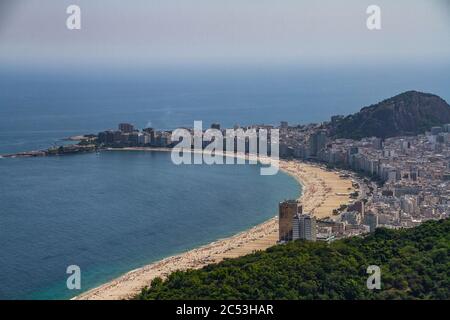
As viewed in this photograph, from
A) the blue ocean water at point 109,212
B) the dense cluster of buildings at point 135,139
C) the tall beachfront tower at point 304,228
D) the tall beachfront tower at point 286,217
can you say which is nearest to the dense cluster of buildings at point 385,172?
the tall beachfront tower at point 304,228

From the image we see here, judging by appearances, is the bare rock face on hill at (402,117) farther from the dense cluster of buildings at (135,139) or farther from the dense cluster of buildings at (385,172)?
the dense cluster of buildings at (135,139)

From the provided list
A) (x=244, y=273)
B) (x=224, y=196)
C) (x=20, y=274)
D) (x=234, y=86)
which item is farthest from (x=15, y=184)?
(x=234, y=86)

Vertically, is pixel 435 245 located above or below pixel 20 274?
above

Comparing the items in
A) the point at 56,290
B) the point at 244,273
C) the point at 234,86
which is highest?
the point at 234,86

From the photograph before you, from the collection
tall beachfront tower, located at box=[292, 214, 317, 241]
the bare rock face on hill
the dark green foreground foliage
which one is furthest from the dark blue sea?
the bare rock face on hill

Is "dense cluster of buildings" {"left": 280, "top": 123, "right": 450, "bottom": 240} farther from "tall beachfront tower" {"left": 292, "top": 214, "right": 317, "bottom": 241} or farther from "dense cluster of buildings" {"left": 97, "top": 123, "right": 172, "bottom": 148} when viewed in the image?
"dense cluster of buildings" {"left": 97, "top": 123, "right": 172, "bottom": 148}

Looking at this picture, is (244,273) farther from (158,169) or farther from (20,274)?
(158,169)
